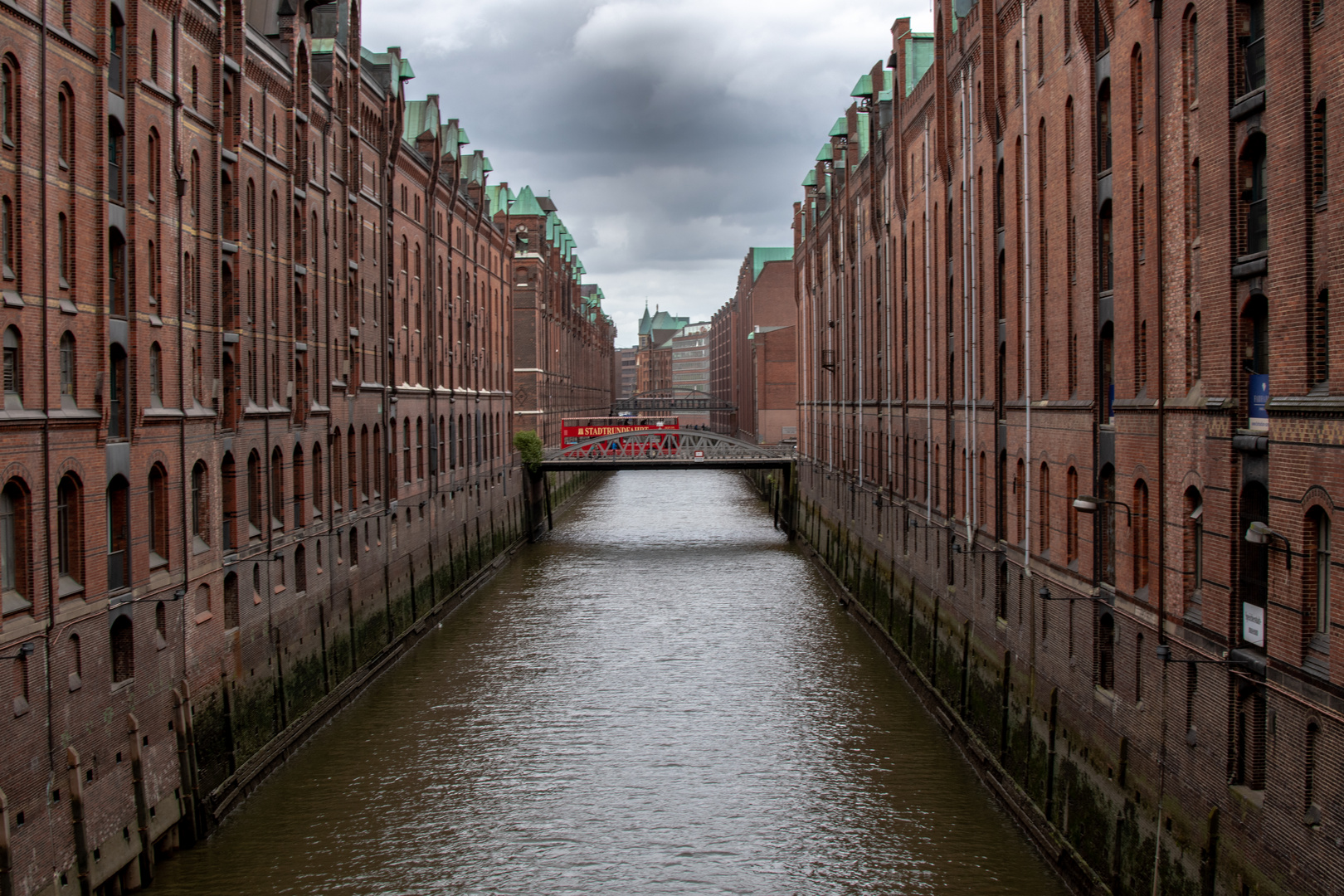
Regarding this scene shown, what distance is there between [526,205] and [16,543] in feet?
234

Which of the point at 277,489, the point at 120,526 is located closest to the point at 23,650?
the point at 120,526

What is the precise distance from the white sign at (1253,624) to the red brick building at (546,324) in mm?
59455

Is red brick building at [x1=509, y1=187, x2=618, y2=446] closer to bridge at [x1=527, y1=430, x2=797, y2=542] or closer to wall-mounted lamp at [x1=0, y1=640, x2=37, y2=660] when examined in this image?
bridge at [x1=527, y1=430, x2=797, y2=542]

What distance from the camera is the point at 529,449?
6094 cm

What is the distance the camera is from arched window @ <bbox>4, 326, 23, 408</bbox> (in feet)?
47.1

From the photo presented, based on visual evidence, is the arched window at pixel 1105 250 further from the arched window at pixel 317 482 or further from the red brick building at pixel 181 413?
the arched window at pixel 317 482

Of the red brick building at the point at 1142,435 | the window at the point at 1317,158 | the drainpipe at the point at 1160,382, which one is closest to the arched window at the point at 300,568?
the red brick building at the point at 1142,435

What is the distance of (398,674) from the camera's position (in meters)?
29.2

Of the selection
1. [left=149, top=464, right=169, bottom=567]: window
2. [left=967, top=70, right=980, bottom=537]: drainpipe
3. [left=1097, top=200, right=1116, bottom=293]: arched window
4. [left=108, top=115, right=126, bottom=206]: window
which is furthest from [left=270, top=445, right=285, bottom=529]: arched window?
[left=1097, top=200, right=1116, bottom=293]: arched window

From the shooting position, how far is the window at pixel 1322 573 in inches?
439

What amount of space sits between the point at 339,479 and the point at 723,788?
1520 centimetres

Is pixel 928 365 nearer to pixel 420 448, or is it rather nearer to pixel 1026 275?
pixel 1026 275

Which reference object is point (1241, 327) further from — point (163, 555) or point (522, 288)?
point (522, 288)

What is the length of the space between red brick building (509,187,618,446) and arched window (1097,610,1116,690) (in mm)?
55351
